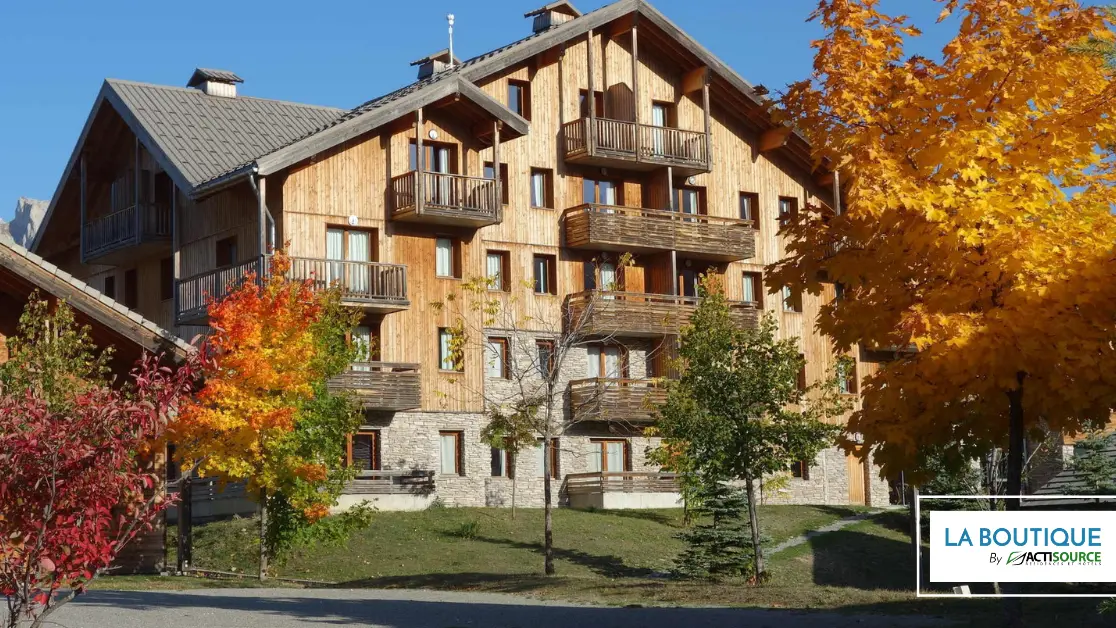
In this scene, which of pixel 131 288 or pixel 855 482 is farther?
pixel 855 482

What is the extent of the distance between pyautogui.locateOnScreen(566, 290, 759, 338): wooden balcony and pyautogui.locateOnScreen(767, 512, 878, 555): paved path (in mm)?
7172

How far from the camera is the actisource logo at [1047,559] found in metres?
14.8

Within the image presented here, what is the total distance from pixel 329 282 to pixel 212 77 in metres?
14.0

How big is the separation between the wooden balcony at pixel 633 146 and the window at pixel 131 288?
1530 cm

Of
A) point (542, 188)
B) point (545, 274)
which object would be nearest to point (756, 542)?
point (545, 274)

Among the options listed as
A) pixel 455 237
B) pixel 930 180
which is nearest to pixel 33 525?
pixel 930 180

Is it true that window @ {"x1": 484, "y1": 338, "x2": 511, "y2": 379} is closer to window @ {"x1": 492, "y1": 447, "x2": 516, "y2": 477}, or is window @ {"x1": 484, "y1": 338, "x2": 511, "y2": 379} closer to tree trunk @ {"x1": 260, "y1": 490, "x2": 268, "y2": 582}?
window @ {"x1": 492, "y1": 447, "x2": 516, "y2": 477}

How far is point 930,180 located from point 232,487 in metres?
30.1

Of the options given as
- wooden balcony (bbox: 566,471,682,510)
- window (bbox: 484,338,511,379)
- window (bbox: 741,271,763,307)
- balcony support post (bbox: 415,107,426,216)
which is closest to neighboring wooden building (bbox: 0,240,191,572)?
balcony support post (bbox: 415,107,426,216)

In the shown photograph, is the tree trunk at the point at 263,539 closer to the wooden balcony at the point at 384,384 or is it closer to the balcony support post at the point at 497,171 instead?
the wooden balcony at the point at 384,384

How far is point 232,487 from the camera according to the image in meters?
42.2

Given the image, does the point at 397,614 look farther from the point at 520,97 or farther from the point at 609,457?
the point at 520,97

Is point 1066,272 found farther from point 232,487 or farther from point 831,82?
point 232,487

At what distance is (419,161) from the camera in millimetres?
43344
